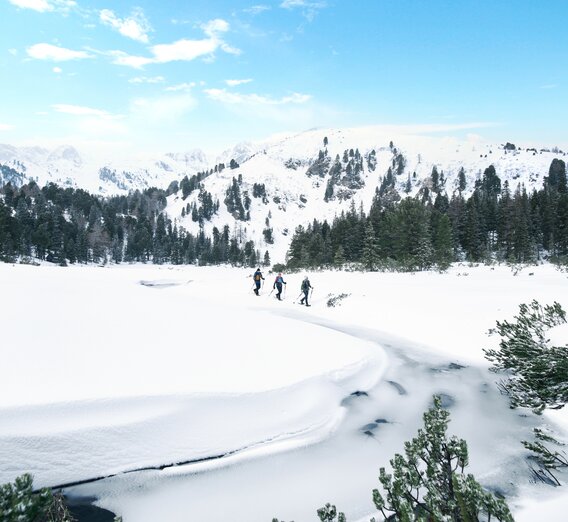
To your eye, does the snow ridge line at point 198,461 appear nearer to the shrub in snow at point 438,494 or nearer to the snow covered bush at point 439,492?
the shrub in snow at point 438,494

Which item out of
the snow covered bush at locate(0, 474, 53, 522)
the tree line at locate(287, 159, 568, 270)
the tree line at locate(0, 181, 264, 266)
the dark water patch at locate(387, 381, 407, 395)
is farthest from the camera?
the tree line at locate(0, 181, 264, 266)

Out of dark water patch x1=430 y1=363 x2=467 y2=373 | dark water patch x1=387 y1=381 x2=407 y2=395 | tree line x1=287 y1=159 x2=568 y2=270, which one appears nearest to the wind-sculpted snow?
dark water patch x1=387 y1=381 x2=407 y2=395

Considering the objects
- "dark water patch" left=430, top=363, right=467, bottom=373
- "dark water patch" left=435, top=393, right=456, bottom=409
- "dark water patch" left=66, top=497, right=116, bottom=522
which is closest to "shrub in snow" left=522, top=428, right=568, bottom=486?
"dark water patch" left=435, top=393, right=456, bottom=409

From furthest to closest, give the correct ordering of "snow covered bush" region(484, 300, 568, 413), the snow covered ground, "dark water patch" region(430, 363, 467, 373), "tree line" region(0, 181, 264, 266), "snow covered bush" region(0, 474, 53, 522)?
"tree line" region(0, 181, 264, 266) < "dark water patch" region(430, 363, 467, 373) < "snow covered bush" region(484, 300, 568, 413) < the snow covered ground < "snow covered bush" region(0, 474, 53, 522)

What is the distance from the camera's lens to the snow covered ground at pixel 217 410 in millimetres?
5047

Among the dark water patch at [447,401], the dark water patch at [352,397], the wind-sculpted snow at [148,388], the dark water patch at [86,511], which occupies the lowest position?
the dark water patch at [86,511]

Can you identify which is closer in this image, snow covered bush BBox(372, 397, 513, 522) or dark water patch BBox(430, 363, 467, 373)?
snow covered bush BBox(372, 397, 513, 522)

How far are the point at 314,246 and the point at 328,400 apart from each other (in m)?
55.9

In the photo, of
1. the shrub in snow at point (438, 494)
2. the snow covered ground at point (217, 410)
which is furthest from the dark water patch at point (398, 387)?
the shrub in snow at point (438, 494)

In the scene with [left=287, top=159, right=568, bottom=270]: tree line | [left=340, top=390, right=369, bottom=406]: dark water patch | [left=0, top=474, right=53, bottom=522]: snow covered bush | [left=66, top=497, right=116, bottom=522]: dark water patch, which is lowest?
[left=66, top=497, right=116, bottom=522]: dark water patch

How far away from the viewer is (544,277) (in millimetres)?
19953

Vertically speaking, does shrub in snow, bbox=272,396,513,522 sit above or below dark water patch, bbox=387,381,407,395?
above

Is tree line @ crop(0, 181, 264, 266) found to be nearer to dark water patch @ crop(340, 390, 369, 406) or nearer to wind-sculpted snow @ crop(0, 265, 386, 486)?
wind-sculpted snow @ crop(0, 265, 386, 486)

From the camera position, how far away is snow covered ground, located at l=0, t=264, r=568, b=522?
5.05m
